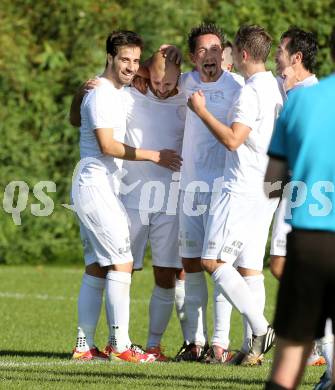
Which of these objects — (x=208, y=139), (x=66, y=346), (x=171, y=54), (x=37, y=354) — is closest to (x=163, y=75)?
(x=171, y=54)

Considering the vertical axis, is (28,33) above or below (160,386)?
above

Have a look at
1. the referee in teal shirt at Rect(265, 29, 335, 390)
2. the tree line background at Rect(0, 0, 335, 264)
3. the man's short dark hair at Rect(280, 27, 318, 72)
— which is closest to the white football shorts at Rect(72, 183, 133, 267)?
the man's short dark hair at Rect(280, 27, 318, 72)

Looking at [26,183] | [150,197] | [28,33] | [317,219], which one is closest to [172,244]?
[150,197]

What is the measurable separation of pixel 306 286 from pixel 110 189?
3941mm

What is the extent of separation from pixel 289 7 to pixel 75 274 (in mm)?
5035

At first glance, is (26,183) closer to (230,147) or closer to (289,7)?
(289,7)

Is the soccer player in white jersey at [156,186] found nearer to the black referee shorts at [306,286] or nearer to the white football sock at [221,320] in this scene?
the white football sock at [221,320]

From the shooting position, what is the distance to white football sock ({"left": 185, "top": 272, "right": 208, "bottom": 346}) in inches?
345

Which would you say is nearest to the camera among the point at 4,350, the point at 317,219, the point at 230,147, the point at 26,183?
the point at 317,219

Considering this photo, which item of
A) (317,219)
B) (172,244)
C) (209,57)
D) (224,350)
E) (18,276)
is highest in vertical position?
(209,57)

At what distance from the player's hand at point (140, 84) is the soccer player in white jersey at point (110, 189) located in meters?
0.22

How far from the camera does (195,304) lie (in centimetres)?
878

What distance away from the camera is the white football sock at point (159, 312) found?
8.87 meters

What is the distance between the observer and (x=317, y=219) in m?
4.89
